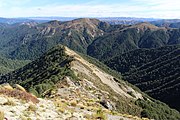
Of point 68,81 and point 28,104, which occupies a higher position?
point 28,104

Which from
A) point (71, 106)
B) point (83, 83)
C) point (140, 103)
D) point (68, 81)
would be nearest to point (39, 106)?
point (71, 106)

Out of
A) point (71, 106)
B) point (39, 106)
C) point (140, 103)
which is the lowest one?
point (140, 103)

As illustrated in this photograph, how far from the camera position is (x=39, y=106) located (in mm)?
29234

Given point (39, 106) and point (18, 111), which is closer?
point (18, 111)

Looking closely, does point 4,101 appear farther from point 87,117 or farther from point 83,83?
point 83,83

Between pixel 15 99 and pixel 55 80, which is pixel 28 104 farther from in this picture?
pixel 55 80

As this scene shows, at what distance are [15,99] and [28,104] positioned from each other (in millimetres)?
1361

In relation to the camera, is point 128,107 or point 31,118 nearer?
point 31,118

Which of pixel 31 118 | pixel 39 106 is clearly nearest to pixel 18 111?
pixel 31 118

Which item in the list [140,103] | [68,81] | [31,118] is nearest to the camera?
[31,118]

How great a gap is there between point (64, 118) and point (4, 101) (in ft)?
18.7

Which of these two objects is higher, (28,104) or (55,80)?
(28,104)

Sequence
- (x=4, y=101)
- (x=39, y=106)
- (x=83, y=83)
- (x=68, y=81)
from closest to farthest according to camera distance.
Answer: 1. (x=4, y=101)
2. (x=39, y=106)
3. (x=68, y=81)
4. (x=83, y=83)

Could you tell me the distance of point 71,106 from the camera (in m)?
36.3
